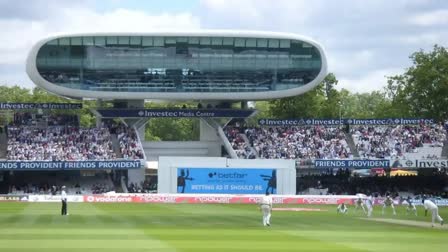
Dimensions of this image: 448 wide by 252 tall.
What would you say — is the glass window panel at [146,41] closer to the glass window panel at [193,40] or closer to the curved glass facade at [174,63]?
the curved glass facade at [174,63]

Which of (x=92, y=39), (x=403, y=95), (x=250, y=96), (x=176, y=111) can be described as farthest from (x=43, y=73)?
(x=403, y=95)

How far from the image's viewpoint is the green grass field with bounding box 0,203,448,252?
28406 millimetres

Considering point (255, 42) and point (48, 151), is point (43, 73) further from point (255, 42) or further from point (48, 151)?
point (255, 42)

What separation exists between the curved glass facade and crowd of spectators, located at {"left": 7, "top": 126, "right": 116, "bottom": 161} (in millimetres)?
4631

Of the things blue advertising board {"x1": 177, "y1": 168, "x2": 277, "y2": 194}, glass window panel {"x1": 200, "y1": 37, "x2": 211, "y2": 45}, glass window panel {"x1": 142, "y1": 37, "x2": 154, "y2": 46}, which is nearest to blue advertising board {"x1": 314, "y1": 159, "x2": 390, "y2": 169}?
blue advertising board {"x1": 177, "y1": 168, "x2": 277, "y2": 194}

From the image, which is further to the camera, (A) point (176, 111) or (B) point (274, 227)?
(A) point (176, 111)

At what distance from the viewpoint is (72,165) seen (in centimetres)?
7806

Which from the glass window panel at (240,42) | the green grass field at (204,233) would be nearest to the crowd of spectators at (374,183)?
the glass window panel at (240,42)

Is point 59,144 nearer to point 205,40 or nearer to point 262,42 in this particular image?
point 205,40

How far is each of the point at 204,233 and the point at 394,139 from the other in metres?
55.3

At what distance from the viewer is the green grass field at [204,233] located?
28.4m

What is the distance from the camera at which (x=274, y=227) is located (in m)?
38.8

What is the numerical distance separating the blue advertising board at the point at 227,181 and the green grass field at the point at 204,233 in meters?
26.0

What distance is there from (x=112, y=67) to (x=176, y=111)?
7.88m
